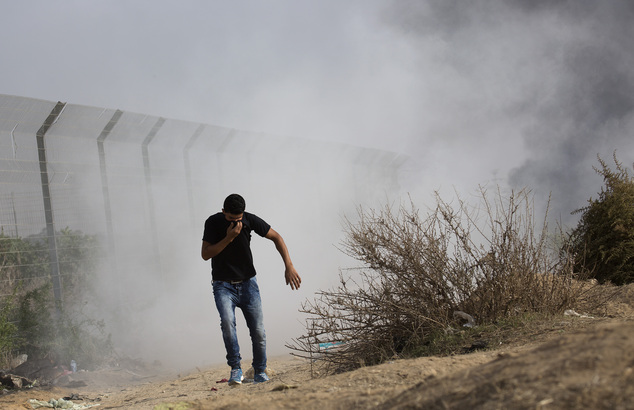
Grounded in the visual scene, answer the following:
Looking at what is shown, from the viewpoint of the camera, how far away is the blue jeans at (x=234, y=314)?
5266mm

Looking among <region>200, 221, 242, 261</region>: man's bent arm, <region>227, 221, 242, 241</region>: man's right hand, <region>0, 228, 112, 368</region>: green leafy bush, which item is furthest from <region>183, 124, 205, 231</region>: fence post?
<region>227, 221, 242, 241</region>: man's right hand

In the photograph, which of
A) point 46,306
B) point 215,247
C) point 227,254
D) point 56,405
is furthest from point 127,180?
point 215,247

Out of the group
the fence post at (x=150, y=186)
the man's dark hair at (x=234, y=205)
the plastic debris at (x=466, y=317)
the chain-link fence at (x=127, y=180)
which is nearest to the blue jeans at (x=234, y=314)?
the man's dark hair at (x=234, y=205)

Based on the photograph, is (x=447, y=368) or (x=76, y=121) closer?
(x=447, y=368)

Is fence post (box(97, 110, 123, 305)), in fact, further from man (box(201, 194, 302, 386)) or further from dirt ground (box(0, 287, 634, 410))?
dirt ground (box(0, 287, 634, 410))

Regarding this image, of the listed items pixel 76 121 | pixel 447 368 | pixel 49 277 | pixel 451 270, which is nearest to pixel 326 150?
pixel 76 121

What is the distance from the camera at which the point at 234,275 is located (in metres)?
5.34

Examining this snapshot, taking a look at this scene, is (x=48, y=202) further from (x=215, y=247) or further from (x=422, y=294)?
(x=422, y=294)

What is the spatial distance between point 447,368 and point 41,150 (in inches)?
305

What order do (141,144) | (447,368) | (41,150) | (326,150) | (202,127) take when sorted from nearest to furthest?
(447,368)
(41,150)
(141,144)
(202,127)
(326,150)

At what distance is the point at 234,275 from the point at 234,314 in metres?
0.32

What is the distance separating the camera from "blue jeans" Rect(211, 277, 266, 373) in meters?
5.27

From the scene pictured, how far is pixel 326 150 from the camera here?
714 inches

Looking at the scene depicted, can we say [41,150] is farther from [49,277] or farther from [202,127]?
[202,127]
